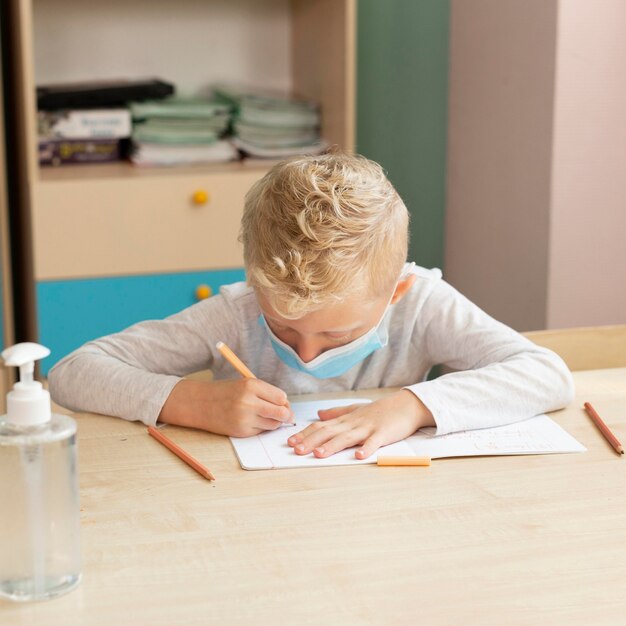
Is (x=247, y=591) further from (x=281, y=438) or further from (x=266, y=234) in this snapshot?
(x=266, y=234)

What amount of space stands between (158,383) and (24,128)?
4.08 ft

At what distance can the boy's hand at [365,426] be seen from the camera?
1.12 meters

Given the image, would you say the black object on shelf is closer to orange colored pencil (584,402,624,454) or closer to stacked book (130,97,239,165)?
stacked book (130,97,239,165)

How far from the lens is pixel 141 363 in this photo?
138 centimetres

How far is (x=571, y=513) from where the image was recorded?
0.97 metres

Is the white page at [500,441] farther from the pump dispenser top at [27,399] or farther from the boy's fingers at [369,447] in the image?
the pump dispenser top at [27,399]

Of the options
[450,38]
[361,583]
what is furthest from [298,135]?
[361,583]

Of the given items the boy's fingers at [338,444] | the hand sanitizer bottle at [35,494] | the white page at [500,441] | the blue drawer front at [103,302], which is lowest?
the blue drawer front at [103,302]

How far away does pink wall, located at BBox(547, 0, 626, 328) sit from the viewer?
2.15 m

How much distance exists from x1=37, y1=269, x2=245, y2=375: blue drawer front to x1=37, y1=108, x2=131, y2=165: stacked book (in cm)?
33

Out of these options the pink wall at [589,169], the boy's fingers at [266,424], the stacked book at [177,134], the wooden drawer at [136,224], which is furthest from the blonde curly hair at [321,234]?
the stacked book at [177,134]

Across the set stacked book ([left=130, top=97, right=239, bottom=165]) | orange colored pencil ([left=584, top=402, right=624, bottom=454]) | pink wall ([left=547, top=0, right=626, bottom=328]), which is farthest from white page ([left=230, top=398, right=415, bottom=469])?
stacked book ([left=130, top=97, right=239, bottom=165])

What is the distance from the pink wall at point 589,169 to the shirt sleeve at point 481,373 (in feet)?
2.80

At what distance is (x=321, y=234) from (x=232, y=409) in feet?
0.71
